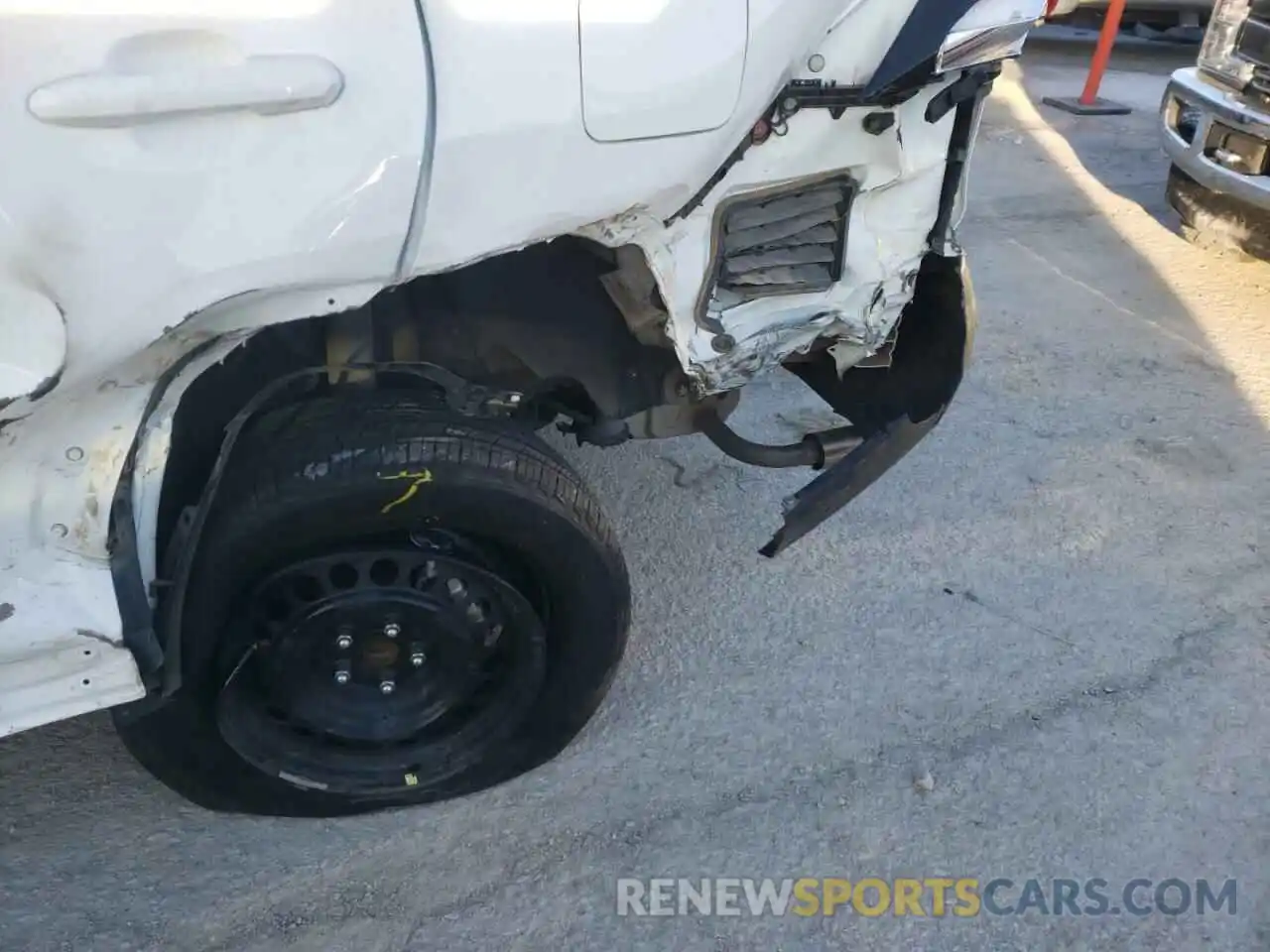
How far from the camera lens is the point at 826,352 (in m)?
2.43

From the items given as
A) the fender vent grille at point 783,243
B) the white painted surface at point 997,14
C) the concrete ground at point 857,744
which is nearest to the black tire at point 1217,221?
the concrete ground at point 857,744

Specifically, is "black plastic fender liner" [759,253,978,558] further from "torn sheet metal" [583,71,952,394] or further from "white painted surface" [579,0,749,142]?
"white painted surface" [579,0,749,142]

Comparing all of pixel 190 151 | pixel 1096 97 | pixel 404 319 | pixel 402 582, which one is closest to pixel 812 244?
pixel 404 319

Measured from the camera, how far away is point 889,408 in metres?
2.64

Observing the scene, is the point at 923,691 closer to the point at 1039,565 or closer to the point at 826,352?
the point at 1039,565

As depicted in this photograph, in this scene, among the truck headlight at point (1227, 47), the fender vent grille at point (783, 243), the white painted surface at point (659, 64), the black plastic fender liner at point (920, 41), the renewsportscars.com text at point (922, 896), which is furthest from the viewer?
the truck headlight at point (1227, 47)

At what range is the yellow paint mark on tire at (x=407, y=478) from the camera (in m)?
1.89

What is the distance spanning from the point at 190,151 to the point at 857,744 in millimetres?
1859

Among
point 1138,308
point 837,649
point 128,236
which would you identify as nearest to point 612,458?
point 837,649

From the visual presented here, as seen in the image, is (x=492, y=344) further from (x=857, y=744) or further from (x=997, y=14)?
(x=857, y=744)

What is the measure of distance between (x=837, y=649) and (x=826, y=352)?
0.80m

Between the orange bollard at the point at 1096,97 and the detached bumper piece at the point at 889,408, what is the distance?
5712mm

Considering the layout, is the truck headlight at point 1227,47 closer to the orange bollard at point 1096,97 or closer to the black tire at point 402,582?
the orange bollard at point 1096,97

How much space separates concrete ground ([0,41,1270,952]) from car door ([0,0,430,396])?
3.70 feet
